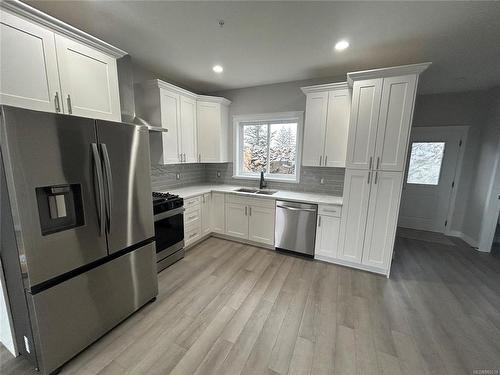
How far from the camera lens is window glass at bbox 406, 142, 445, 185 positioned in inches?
161

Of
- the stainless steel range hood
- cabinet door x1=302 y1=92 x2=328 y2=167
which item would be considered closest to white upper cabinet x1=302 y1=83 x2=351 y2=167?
cabinet door x1=302 y1=92 x2=328 y2=167

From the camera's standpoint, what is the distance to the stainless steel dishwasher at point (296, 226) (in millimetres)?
2988

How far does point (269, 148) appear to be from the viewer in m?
3.95

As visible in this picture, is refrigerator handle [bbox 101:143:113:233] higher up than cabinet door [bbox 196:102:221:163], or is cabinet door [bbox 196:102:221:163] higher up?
cabinet door [bbox 196:102:221:163]

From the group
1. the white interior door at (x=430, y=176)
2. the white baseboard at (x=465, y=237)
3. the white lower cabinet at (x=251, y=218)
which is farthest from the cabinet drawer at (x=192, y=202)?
the white baseboard at (x=465, y=237)

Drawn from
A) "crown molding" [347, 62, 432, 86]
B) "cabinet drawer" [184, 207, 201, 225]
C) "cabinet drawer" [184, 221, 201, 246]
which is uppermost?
"crown molding" [347, 62, 432, 86]

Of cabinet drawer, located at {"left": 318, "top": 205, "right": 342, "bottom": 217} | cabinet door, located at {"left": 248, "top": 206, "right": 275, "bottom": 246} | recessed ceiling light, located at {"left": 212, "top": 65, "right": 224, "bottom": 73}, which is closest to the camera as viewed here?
cabinet drawer, located at {"left": 318, "top": 205, "right": 342, "bottom": 217}

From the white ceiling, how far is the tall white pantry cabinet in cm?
36

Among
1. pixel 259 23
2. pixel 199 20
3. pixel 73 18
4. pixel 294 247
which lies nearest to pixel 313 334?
pixel 294 247

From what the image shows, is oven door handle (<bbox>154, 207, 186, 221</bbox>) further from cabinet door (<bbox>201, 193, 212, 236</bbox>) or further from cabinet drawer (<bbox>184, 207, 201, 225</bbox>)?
cabinet door (<bbox>201, 193, 212, 236</bbox>)

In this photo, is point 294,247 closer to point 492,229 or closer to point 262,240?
point 262,240

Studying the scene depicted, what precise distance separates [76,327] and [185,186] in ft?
8.78

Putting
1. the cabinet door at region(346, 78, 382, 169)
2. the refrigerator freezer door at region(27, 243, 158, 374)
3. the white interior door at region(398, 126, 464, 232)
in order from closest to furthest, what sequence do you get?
the refrigerator freezer door at region(27, 243, 158, 374) → the cabinet door at region(346, 78, 382, 169) → the white interior door at region(398, 126, 464, 232)

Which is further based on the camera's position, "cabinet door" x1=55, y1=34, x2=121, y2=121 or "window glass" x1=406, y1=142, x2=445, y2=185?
"window glass" x1=406, y1=142, x2=445, y2=185
